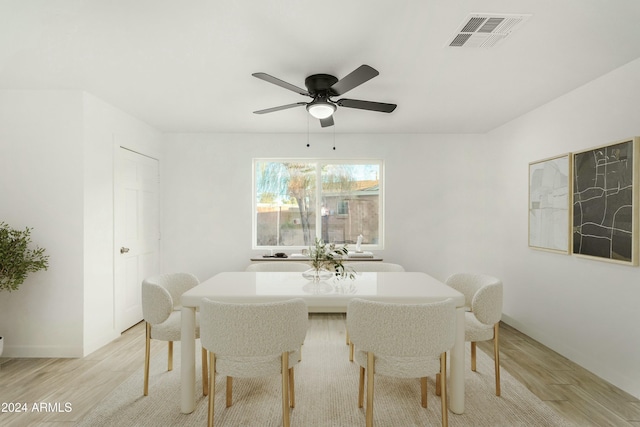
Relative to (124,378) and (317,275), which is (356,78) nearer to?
(317,275)

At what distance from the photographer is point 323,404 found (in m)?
2.20

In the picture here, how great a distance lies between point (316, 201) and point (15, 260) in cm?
321

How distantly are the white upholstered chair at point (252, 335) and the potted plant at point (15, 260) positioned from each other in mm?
2057

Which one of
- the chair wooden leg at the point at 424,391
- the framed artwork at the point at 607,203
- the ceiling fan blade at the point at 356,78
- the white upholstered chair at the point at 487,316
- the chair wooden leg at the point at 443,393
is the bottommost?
the chair wooden leg at the point at 424,391

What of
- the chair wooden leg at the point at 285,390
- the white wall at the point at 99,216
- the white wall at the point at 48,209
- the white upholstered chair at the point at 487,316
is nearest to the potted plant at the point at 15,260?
the white wall at the point at 48,209

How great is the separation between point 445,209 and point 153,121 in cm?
396

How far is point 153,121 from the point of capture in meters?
3.97

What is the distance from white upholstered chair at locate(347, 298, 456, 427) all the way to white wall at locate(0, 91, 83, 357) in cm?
272

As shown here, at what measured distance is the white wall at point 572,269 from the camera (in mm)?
2439

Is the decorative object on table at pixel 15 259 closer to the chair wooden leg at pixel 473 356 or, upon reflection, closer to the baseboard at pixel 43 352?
Answer: the baseboard at pixel 43 352

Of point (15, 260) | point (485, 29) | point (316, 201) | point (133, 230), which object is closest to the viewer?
point (485, 29)

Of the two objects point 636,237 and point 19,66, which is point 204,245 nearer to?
point 19,66

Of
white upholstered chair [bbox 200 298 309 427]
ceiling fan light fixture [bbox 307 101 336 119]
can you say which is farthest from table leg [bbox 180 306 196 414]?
ceiling fan light fixture [bbox 307 101 336 119]

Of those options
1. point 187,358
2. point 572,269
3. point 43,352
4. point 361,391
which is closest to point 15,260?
point 43,352
